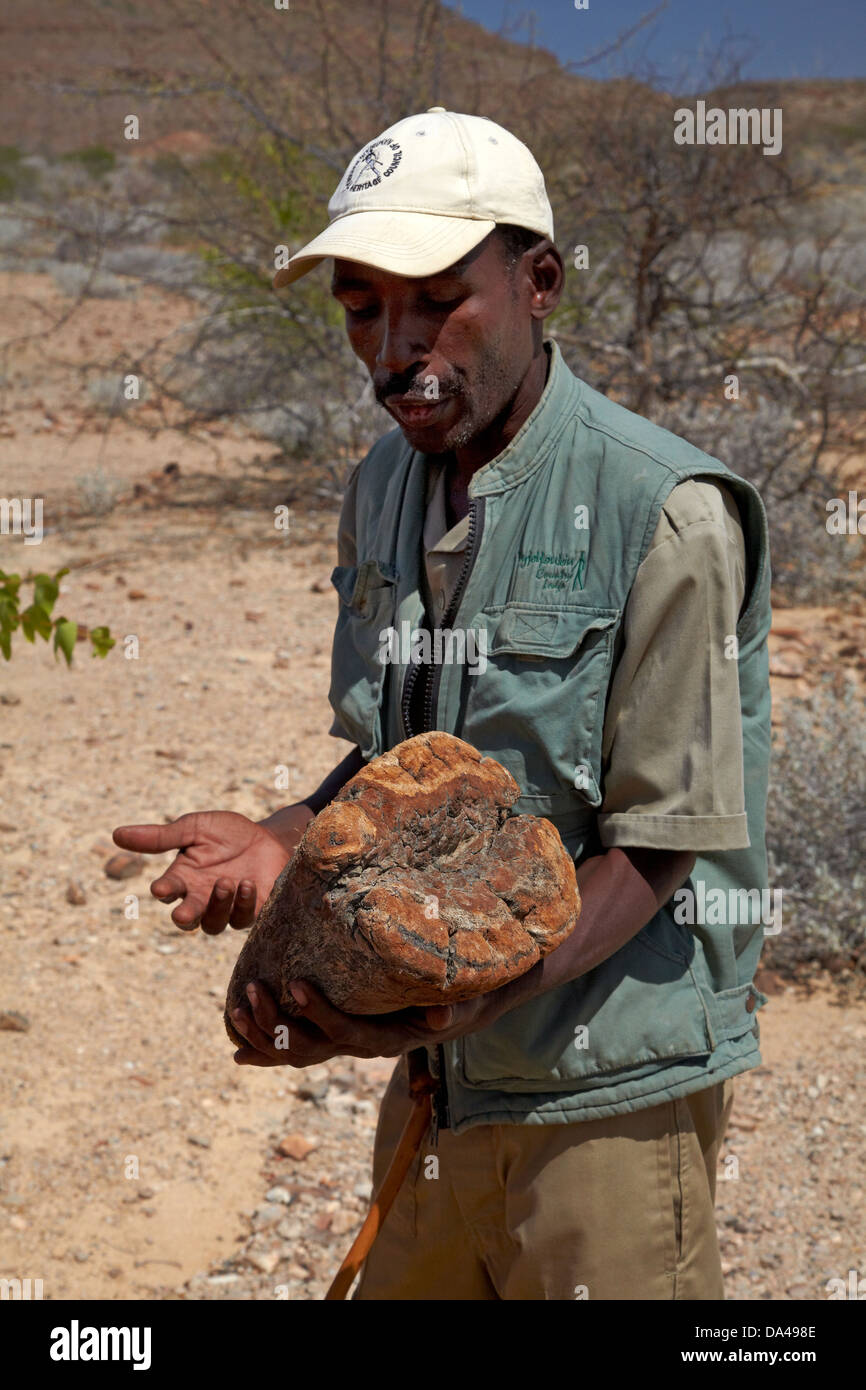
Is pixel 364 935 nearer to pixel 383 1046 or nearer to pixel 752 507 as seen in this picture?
pixel 383 1046

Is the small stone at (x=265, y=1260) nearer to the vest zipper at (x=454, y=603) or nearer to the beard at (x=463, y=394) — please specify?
the vest zipper at (x=454, y=603)

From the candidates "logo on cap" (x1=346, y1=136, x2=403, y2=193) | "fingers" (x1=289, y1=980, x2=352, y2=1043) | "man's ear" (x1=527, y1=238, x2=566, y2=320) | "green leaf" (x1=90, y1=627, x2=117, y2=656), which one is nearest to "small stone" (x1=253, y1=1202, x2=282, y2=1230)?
"green leaf" (x1=90, y1=627, x2=117, y2=656)

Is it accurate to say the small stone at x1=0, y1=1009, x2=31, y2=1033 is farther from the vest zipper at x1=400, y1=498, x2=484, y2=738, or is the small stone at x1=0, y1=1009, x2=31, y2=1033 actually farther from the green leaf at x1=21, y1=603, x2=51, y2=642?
the vest zipper at x1=400, y1=498, x2=484, y2=738

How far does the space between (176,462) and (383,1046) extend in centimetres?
957

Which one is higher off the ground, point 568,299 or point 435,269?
point 568,299

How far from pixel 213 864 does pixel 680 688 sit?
0.65 meters

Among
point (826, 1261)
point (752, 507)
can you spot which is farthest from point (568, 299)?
point (752, 507)

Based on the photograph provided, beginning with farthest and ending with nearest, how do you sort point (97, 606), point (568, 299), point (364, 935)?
1. point (568, 299)
2. point (97, 606)
3. point (364, 935)

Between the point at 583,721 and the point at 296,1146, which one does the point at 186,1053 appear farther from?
the point at 583,721

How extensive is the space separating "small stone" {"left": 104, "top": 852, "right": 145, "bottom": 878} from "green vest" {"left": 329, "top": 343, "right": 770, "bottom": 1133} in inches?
116

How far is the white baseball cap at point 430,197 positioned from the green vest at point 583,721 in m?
0.23

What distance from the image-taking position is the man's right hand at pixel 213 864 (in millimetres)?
1622

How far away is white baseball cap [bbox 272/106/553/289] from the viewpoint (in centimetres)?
150

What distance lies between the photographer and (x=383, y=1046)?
1419 millimetres
